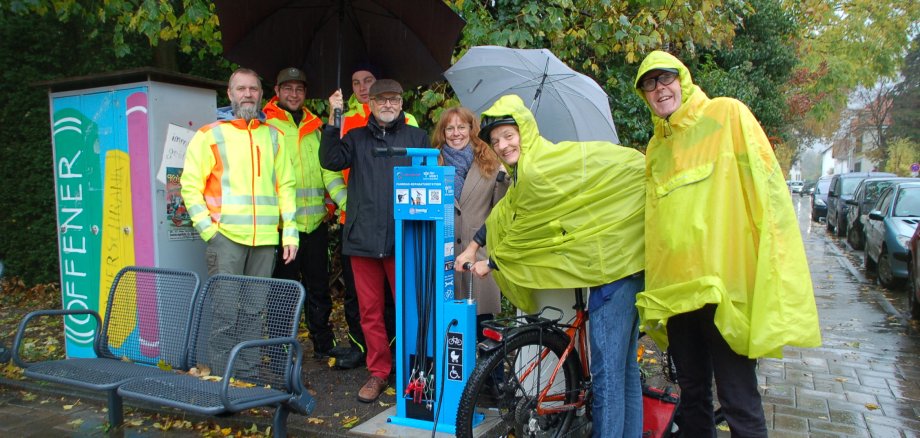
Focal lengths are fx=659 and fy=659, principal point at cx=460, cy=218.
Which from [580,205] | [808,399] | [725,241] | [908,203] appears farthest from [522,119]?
[908,203]

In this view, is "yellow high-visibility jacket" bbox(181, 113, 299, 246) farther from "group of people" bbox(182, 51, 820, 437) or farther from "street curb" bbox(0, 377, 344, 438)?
"street curb" bbox(0, 377, 344, 438)

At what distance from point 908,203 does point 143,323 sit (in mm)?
10823

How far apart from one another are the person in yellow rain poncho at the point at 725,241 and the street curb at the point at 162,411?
85.1 inches

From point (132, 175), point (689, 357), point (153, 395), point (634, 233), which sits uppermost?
point (132, 175)

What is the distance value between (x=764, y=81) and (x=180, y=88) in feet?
37.8

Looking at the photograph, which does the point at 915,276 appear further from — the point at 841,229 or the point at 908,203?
the point at 841,229

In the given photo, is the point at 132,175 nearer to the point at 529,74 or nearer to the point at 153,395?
the point at 153,395

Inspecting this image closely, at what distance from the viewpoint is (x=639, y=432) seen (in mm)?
3303

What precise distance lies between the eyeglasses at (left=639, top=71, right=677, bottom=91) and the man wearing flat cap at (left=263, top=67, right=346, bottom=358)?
2465 mm

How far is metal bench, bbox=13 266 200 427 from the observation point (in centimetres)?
378

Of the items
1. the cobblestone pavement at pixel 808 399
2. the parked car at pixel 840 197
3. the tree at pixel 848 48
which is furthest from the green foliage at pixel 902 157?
the cobblestone pavement at pixel 808 399

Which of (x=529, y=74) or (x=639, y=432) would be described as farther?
(x=529, y=74)

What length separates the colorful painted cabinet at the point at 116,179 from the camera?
4.47 m

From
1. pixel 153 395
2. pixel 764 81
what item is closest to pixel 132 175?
pixel 153 395
